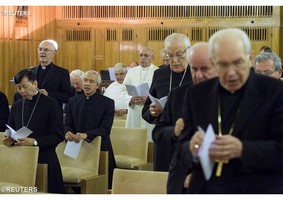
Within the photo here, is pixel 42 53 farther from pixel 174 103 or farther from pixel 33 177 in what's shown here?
pixel 174 103

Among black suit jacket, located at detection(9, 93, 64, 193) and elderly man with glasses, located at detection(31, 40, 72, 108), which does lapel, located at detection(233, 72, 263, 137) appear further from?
elderly man with glasses, located at detection(31, 40, 72, 108)


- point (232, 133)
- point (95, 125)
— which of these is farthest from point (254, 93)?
point (95, 125)

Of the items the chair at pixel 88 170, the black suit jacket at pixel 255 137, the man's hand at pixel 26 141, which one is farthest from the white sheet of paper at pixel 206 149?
the chair at pixel 88 170

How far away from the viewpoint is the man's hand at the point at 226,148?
2639 mm

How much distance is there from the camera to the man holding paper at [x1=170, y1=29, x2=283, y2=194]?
2.69m

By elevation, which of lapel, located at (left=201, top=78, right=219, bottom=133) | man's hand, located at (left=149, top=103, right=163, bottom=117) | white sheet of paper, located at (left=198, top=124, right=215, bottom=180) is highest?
lapel, located at (left=201, top=78, right=219, bottom=133)

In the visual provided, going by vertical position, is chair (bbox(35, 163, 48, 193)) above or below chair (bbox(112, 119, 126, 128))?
below

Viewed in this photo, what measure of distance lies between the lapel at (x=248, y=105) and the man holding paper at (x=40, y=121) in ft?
11.4

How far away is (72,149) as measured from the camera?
684 cm

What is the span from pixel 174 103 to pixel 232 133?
892mm

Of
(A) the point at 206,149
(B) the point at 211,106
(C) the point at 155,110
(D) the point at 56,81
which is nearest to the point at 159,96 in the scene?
(C) the point at 155,110

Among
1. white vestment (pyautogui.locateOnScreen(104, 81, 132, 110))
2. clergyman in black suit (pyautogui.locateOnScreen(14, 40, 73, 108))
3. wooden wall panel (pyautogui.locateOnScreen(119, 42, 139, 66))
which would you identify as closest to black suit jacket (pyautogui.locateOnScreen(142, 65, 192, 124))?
clergyman in black suit (pyautogui.locateOnScreen(14, 40, 73, 108))

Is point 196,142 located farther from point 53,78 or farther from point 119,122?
point 119,122

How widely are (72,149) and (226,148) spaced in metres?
4.34
